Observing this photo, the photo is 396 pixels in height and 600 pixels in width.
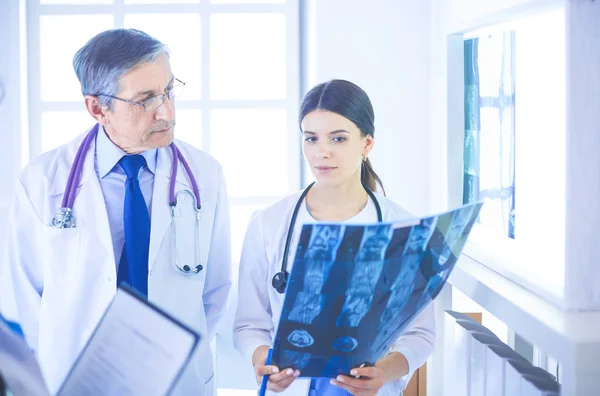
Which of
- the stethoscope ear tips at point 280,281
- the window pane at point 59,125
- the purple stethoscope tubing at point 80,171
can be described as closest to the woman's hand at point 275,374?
the stethoscope ear tips at point 280,281

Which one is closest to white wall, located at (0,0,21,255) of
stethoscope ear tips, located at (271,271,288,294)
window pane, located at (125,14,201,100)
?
window pane, located at (125,14,201,100)

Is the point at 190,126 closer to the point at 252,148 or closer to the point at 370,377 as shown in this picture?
the point at 252,148

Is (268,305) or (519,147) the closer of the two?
(268,305)

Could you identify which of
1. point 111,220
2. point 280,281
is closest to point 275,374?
point 280,281

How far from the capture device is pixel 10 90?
2.70 meters

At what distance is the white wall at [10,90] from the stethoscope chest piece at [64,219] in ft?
4.27

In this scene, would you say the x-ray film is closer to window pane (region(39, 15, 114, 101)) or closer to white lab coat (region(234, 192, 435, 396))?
white lab coat (region(234, 192, 435, 396))

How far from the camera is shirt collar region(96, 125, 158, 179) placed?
162cm

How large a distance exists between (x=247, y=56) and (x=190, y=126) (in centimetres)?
42

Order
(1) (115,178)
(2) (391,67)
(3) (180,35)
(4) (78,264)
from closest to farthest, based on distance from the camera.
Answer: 1. (4) (78,264)
2. (1) (115,178)
3. (2) (391,67)
4. (3) (180,35)

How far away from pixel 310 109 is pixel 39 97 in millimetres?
1815

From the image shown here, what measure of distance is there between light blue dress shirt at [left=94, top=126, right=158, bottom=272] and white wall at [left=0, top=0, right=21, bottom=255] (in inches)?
48.2

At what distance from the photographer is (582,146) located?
1.19 meters

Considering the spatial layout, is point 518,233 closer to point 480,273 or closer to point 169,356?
point 480,273
